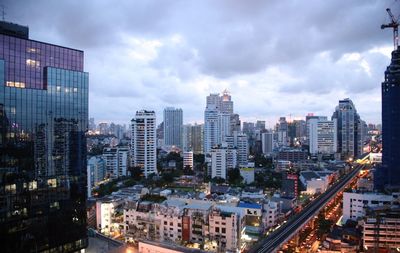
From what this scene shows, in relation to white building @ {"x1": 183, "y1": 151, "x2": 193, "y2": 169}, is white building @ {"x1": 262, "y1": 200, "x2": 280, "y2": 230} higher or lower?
lower

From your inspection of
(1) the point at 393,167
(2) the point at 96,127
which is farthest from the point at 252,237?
(2) the point at 96,127

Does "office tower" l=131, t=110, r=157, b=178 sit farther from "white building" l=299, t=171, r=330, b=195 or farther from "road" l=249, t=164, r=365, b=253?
"road" l=249, t=164, r=365, b=253

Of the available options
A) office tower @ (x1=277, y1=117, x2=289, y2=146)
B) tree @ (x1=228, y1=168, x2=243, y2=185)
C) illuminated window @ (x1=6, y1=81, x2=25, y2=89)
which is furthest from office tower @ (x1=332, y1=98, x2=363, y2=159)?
illuminated window @ (x1=6, y1=81, x2=25, y2=89)

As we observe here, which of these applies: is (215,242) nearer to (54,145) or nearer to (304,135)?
(54,145)

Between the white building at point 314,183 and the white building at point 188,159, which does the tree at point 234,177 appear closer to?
the white building at point 314,183

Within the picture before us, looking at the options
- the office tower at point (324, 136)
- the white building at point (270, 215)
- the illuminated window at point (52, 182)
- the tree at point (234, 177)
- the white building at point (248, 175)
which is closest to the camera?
the illuminated window at point (52, 182)

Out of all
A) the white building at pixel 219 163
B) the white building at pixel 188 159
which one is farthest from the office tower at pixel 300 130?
the white building at pixel 219 163

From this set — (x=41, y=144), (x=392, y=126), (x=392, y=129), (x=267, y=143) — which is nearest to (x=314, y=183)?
(x=392, y=129)
